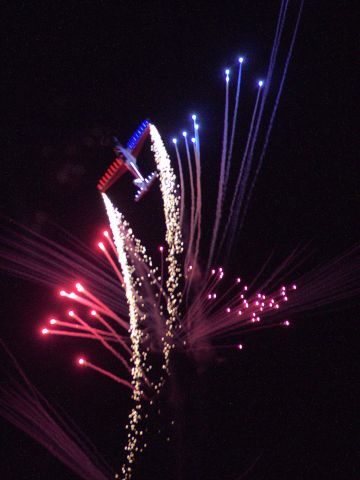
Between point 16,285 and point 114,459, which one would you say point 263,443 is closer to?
point 114,459

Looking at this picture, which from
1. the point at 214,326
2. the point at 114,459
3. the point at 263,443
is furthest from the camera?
the point at 114,459

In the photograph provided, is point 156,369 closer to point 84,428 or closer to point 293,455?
point 84,428

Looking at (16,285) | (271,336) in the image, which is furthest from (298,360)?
(16,285)

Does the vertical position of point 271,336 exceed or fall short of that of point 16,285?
it falls short

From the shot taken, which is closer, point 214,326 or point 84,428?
point 214,326

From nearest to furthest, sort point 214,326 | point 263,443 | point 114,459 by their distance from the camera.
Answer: point 214,326
point 263,443
point 114,459

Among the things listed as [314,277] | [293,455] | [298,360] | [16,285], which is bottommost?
[293,455]

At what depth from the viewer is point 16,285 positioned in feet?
35.2

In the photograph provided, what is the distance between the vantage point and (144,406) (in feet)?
36.2

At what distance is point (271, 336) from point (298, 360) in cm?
82

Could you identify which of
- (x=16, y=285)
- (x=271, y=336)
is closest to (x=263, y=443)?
(x=271, y=336)

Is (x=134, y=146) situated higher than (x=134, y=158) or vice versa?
(x=134, y=146)

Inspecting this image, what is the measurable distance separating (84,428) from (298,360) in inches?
218

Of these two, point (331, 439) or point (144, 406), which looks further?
point (144, 406)
